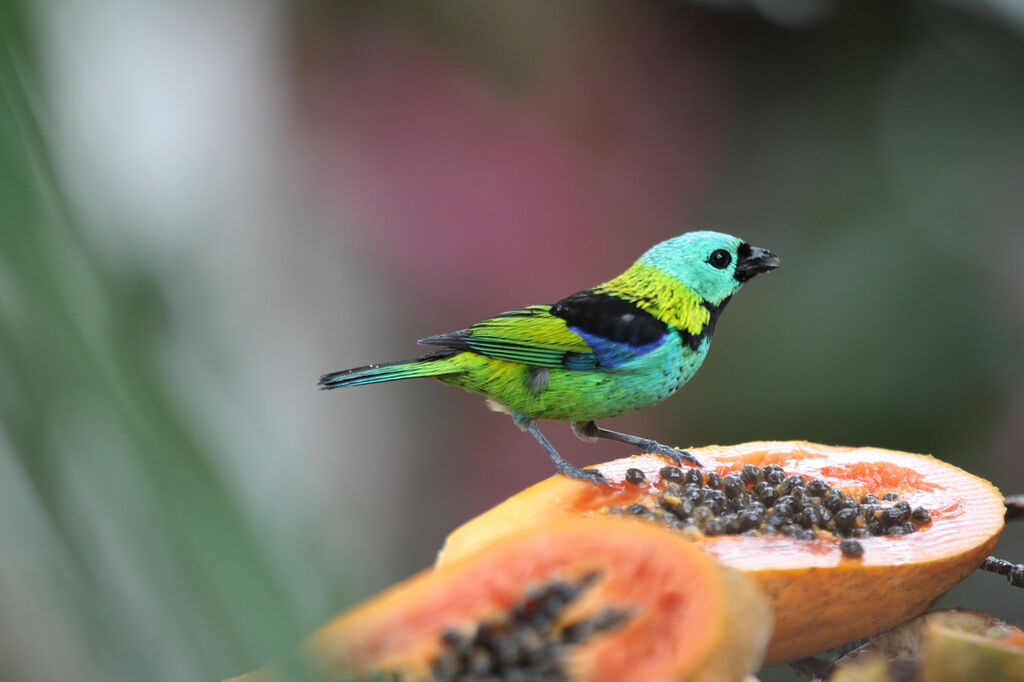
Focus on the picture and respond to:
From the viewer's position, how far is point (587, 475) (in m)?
0.82

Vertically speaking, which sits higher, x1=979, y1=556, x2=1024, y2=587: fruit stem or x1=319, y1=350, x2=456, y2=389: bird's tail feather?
x1=319, y1=350, x2=456, y2=389: bird's tail feather

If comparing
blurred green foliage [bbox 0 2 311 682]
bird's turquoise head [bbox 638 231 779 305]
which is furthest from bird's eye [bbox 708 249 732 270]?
blurred green foliage [bbox 0 2 311 682]

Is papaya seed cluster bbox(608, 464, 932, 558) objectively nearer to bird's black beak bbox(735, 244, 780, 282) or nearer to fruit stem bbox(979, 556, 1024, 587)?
fruit stem bbox(979, 556, 1024, 587)

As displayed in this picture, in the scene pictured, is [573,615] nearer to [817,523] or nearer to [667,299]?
[817,523]

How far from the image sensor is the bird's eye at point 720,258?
3.43 ft

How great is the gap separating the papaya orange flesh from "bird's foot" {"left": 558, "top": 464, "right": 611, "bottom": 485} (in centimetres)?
22

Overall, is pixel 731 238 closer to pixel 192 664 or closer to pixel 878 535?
pixel 878 535

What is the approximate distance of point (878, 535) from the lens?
0.72 m

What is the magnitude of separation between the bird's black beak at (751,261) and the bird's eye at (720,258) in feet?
0.04

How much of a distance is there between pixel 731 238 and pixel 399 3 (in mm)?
1141

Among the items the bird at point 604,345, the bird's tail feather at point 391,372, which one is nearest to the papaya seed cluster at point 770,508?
the bird at point 604,345

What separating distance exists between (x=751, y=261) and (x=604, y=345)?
195mm

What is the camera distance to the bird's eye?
1044mm

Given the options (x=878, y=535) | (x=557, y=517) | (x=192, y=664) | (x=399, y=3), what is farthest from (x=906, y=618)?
(x=399, y=3)
